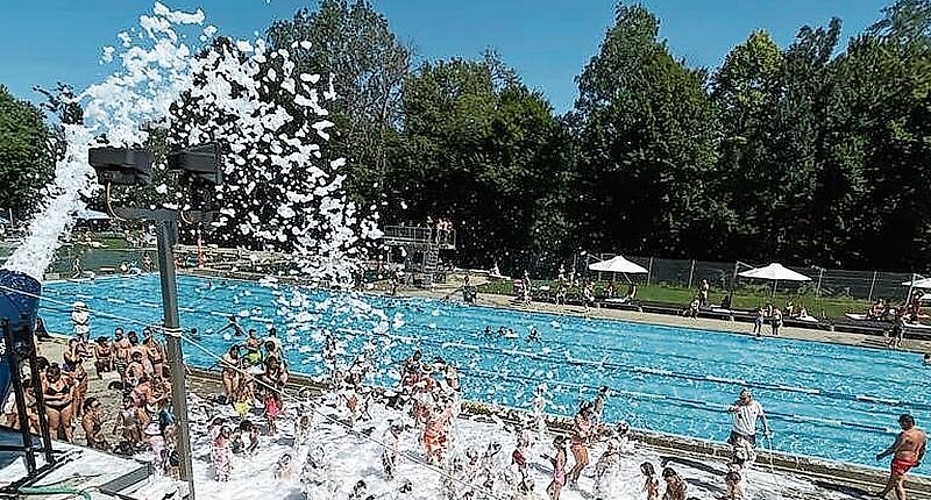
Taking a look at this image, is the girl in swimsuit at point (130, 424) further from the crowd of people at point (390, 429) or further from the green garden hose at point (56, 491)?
the green garden hose at point (56, 491)

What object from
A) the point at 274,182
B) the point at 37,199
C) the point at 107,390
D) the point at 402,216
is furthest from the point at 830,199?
the point at 37,199

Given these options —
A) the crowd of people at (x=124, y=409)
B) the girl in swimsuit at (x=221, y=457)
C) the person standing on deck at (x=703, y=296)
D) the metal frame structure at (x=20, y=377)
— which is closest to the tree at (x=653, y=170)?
the person standing on deck at (x=703, y=296)

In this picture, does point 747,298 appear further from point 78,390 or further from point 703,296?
point 78,390

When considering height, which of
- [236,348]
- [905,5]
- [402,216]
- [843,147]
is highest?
[905,5]

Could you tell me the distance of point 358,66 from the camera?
44.8m

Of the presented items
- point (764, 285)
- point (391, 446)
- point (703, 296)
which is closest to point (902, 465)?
point (391, 446)

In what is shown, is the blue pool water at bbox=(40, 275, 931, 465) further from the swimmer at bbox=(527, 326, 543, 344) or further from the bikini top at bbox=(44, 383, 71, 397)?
the bikini top at bbox=(44, 383, 71, 397)

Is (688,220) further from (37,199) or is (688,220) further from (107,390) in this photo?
(37,199)

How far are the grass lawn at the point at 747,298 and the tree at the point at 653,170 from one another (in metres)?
5.33

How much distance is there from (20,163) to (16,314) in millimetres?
60419

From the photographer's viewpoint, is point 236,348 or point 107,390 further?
point 107,390

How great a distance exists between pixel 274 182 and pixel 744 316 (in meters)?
18.6

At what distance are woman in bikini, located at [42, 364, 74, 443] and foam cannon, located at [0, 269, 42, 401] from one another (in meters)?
5.44

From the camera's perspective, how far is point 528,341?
22125mm
